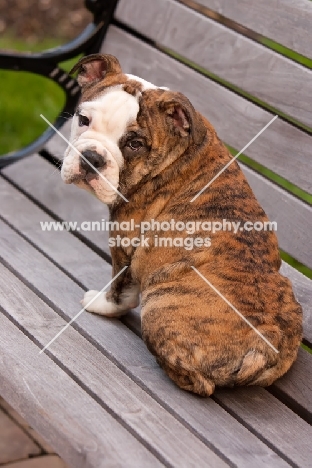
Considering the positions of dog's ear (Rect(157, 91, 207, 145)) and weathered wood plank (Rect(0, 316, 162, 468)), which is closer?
weathered wood plank (Rect(0, 316, 162, 468))

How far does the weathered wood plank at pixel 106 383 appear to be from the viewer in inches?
90.0

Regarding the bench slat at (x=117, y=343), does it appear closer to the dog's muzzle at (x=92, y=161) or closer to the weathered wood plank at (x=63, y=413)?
the weathered wood plank at (x=63, y=413)

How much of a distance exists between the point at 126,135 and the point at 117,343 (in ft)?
2.46

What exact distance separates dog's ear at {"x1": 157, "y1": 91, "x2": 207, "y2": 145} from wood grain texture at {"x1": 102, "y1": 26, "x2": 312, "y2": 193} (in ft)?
2.69

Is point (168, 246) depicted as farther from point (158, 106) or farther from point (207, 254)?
point (158, 106)

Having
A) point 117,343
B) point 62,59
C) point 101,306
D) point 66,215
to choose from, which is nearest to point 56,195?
point 66,215

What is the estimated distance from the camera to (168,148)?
2803 mm

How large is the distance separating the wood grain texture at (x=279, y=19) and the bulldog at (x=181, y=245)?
31.1 inches

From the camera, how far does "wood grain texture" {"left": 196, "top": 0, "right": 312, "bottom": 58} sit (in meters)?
3.42

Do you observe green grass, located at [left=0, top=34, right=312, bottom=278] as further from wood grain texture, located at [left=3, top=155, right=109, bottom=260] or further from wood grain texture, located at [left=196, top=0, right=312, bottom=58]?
wood grain texture, located at [left=196, top=0, right=312, bottom=58]

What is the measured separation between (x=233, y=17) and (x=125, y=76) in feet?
3.48

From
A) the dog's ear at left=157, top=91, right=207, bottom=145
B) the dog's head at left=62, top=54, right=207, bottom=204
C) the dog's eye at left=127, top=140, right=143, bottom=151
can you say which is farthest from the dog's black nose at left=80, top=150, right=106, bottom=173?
the dog's ear at left=157, top=91, right=207, bottom=145

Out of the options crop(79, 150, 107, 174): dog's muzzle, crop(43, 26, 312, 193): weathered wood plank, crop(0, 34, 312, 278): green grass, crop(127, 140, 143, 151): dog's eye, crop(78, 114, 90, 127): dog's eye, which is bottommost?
crop(0, 34, 312, 278): green grass

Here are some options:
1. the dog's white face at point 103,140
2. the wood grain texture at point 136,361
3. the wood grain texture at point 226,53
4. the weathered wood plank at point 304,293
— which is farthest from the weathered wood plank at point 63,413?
the wood grain texture at point 226,53
